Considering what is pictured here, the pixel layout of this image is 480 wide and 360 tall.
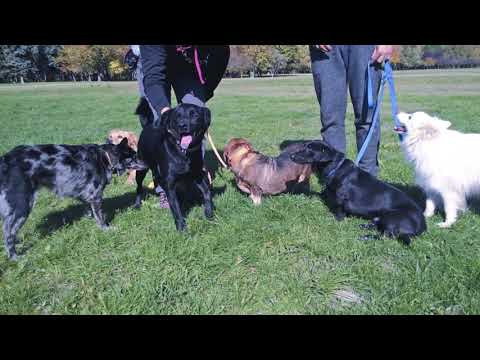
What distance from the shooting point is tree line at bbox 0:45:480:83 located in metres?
64.4

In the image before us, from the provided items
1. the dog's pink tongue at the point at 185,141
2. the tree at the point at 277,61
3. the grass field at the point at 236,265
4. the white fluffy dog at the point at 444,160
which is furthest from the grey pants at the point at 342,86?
the tree at the point at 277,61

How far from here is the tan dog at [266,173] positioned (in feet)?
18.6

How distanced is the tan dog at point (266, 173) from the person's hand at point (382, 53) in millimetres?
1629

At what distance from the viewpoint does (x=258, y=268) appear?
3.97 meters

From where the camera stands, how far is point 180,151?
15.5 ft

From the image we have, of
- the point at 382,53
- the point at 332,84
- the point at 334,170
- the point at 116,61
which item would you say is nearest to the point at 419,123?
the point at 382,53

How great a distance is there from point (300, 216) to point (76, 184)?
3.16 m

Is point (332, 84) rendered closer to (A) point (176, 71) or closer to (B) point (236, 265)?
(A) point (176, 71)

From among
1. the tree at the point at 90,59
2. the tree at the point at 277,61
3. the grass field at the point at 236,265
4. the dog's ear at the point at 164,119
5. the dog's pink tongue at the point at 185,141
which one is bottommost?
the grass field at the point at 236,265

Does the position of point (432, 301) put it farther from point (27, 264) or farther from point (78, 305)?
point (27, 264)

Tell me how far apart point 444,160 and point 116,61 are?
7349 cm

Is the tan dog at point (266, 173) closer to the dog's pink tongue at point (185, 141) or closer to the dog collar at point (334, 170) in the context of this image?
the dog collar at point (334, 170)
